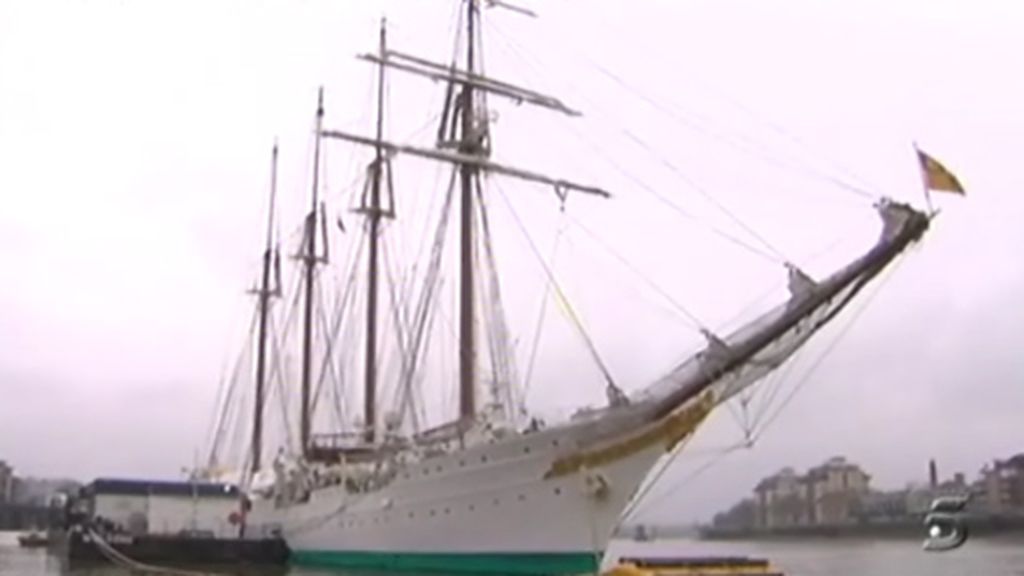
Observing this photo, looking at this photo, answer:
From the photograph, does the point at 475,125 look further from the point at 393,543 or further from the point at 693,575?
the point at 693,575

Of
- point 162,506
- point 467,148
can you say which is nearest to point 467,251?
point 467,148

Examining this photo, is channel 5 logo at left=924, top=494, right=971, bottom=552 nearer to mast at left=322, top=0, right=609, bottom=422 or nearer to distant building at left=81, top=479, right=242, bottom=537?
mast at left=322, top=0, right=609, bottom=422

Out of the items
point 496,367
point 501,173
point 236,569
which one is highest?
point 501,173

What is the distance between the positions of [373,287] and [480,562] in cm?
2207

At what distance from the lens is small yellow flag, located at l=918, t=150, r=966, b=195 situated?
27.5 meters

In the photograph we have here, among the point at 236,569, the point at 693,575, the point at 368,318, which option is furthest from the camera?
the point at 368,318

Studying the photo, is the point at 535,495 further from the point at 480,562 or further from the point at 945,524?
the point at 945,524

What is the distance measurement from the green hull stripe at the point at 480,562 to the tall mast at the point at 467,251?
492 cm

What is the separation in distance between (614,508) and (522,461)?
10.2ft

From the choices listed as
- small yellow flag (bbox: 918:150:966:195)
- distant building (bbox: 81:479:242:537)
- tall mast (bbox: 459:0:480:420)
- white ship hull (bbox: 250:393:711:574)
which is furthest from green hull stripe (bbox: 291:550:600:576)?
distant building (bbox: 81:479:242:537)

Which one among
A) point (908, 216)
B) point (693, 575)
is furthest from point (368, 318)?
point (693, 575)

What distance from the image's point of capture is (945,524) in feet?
49.1

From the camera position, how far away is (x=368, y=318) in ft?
188

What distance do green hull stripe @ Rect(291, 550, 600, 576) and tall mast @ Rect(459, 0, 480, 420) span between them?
16.2 feet
